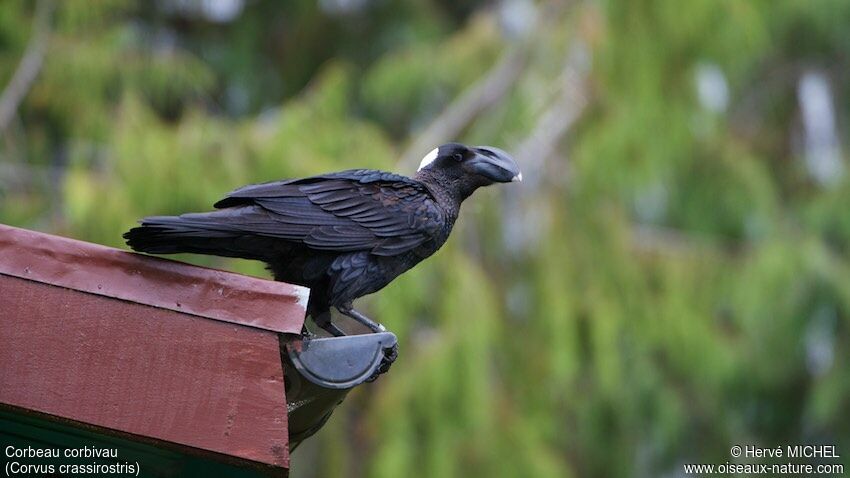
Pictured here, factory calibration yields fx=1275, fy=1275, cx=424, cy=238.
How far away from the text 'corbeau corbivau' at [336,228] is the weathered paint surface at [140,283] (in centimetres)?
13

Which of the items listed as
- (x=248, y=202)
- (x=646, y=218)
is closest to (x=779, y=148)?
(x=646, y=218)

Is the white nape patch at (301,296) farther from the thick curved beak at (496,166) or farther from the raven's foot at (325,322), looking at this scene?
the thick curved beak at (496,166)

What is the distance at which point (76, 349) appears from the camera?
125 inches

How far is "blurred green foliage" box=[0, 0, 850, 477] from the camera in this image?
6.72 meters

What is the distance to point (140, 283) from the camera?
10.6 feet

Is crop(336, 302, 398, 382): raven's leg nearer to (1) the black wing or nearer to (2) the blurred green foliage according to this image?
(1) the black wing

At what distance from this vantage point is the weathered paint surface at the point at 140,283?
3.19m

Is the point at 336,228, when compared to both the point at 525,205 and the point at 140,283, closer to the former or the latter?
the point at 140,283

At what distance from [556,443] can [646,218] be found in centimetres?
361

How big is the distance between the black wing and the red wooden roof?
283 millimetres

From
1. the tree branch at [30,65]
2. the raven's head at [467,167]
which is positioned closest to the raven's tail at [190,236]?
the raven's head at [467,167]

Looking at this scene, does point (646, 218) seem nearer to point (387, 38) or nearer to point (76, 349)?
point (387, 38)

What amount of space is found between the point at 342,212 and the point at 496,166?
21.8 inches

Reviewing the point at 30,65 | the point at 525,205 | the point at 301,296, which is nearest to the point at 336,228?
the point at 301,296
